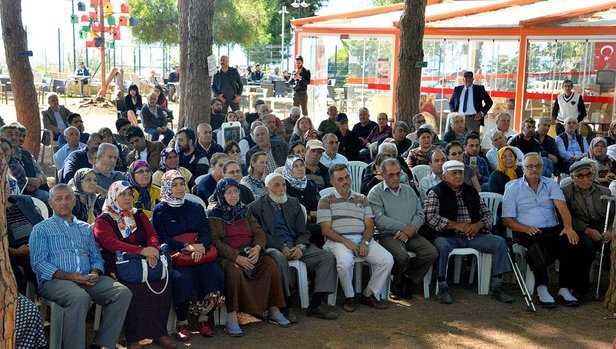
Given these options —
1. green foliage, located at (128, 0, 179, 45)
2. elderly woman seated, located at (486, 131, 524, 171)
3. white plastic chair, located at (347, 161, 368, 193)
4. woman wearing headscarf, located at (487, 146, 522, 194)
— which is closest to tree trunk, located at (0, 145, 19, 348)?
woman wearing headscarf, located at (487, 146, 522, 194)

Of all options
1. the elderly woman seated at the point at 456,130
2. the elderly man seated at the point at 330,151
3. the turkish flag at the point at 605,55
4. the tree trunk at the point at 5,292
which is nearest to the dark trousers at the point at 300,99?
the turkish flag at the point at 605,55

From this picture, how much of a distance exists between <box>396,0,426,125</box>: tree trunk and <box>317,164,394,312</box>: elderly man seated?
14.5 ft

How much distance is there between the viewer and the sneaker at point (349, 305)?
18.3 feet

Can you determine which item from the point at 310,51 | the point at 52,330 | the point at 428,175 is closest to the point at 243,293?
the point at 52,330

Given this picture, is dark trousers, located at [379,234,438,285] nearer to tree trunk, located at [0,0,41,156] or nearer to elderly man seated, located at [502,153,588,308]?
elderly man seated, located at [502,153,588,308]

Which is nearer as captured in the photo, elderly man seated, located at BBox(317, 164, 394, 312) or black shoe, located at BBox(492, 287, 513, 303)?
elderly man seated, located at BBox(317, 164, 394, 312)

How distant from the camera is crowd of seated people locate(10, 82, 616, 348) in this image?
461 centimetres

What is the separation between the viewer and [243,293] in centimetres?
509

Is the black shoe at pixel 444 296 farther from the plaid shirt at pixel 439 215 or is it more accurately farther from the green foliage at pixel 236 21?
the green foliage at pixel 236 21

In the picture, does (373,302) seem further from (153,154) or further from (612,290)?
(153,154)

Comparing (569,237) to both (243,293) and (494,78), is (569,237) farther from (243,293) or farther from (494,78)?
(494,78)

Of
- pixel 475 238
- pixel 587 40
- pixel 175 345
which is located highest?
pixel 587 40

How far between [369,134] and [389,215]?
3.91m

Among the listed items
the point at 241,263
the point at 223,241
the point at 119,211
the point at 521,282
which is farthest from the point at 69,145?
the point at 521,282
